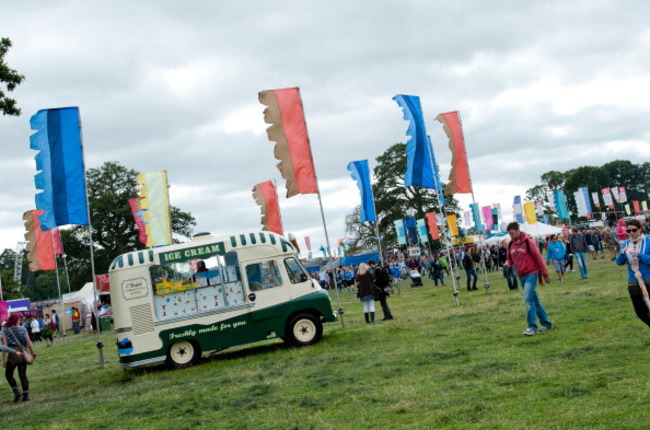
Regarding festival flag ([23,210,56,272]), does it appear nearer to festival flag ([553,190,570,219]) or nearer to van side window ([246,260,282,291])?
van side window ([246,260,282,291])

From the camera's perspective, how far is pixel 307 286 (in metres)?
16.4

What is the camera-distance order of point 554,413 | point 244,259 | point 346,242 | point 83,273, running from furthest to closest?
point 346,242 < point 83,273 < point 244,259 < point 554,413

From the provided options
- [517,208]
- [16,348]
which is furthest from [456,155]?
[517,208]

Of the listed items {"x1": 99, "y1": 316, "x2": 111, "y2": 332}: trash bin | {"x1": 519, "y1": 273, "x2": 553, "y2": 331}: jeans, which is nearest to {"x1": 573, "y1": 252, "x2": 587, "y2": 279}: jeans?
{"x1": 519, "y1": 273, "x2": 553, "y2": 331}: jeans

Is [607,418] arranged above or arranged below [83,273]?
below

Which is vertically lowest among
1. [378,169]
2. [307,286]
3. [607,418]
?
[607,418]

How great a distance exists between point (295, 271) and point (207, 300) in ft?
7.24

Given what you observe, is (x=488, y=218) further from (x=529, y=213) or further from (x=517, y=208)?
(x=517, y=208)

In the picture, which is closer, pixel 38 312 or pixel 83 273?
pixel 38 312

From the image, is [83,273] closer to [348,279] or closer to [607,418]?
[348,279]

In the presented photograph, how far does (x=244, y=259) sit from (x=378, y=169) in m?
70.1

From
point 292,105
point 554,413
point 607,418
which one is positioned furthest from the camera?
point 292,105

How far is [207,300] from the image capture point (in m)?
15.8

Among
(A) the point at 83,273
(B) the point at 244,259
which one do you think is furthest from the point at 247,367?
(A) the point at 83,273
